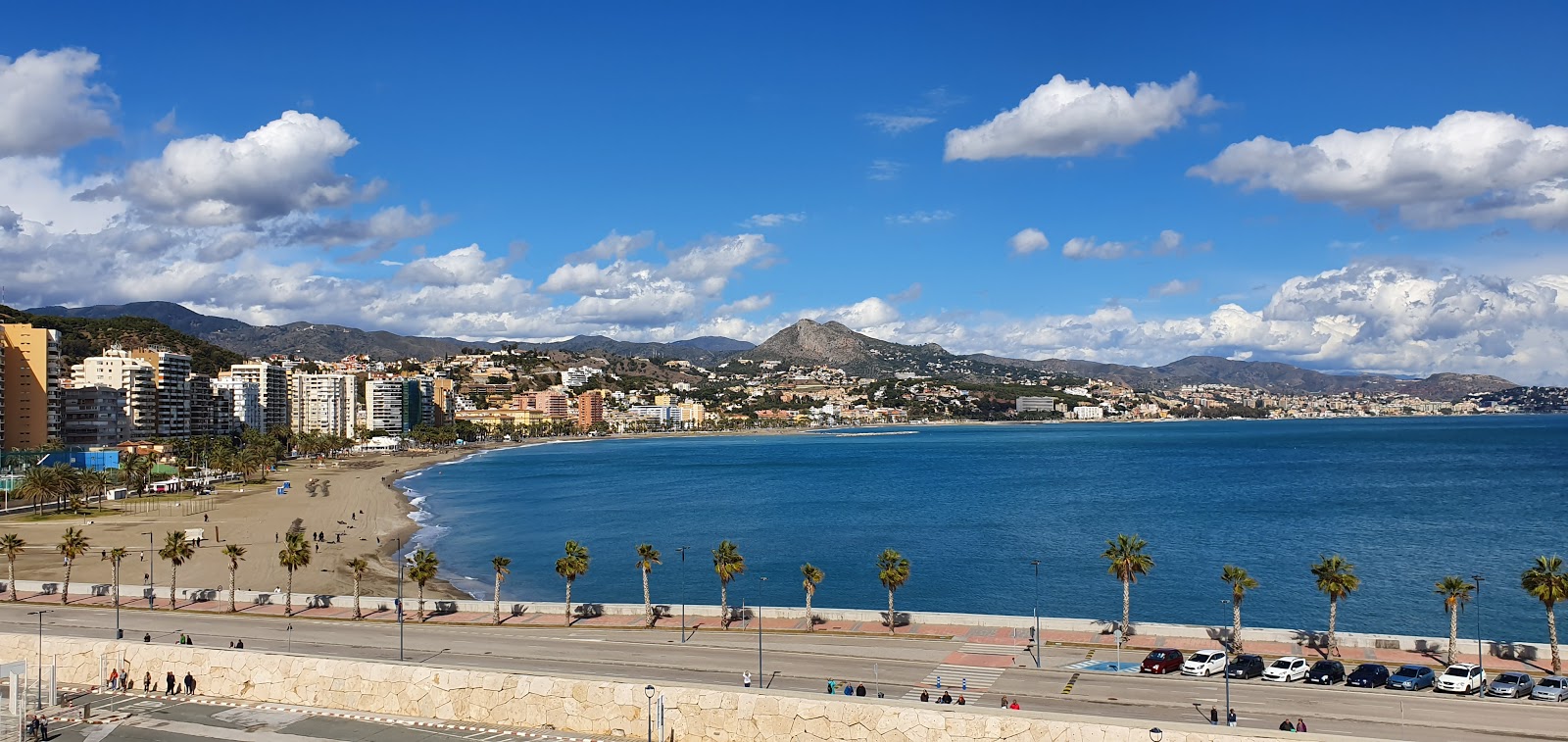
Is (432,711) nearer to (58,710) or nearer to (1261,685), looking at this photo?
(58,710)

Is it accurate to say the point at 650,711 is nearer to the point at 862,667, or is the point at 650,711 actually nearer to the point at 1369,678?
the point at 862,667

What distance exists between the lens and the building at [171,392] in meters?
167

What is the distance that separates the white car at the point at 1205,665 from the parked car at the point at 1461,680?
6.02m

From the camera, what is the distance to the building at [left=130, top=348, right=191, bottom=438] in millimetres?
167000

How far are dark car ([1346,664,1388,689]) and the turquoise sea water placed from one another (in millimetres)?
21348

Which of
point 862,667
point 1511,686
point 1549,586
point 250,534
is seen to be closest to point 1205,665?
point 1511,686

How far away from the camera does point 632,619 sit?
45.1 m

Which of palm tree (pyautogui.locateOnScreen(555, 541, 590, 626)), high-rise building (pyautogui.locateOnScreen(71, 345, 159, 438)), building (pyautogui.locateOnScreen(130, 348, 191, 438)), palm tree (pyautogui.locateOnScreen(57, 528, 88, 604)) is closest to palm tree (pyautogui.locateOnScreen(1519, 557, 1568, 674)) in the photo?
palm tree (pyautogui.locateOnScreen(555, 541, 590, 626))

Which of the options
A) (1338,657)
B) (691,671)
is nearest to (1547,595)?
(1338,657)

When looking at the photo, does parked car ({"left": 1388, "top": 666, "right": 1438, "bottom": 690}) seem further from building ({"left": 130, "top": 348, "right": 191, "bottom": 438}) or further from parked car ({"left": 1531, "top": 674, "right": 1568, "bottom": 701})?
building ({"left": 130, "top": 348, "right": 191, "bottom": 438})

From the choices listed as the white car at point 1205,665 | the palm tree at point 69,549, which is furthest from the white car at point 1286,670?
the palm tree at point 69,549

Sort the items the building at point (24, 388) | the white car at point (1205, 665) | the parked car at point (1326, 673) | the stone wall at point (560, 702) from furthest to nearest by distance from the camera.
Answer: the building at point (24, 388) → the white car at point (1205, 665) → the parked car at point (1326, 673) → the stone wall at point (560, 702)

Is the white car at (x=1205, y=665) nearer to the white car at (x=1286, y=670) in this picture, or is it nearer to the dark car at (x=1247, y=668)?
the dark car at (x=1247, y=668)

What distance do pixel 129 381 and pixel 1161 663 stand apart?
166m
